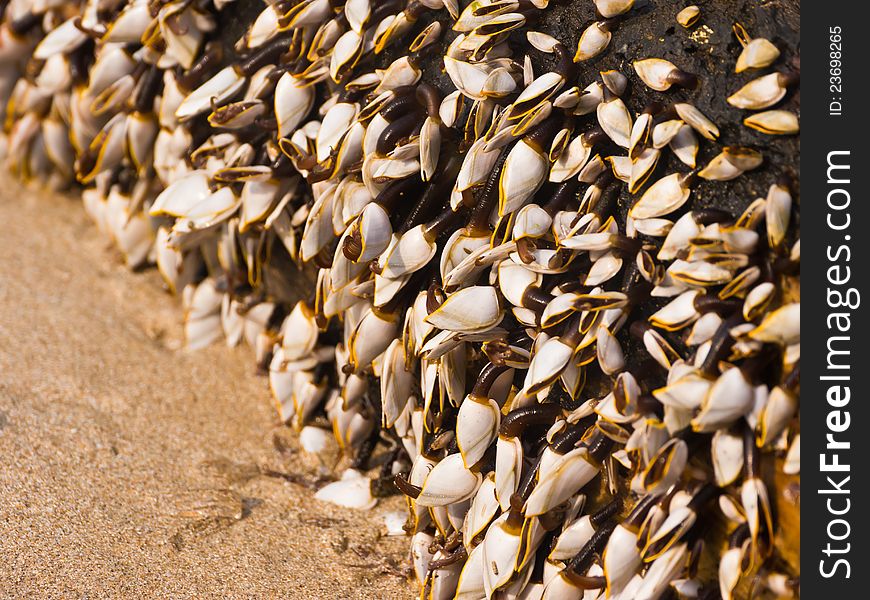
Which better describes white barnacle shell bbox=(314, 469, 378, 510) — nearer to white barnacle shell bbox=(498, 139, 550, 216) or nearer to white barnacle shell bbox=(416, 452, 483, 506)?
white barnacle shell bbox=(416, 452, 483, 506)

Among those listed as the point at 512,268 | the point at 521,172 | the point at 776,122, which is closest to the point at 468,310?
the point at 512,268

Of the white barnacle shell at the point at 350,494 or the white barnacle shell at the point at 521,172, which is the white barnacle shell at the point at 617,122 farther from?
the white barnacle shell at the point at 350,494

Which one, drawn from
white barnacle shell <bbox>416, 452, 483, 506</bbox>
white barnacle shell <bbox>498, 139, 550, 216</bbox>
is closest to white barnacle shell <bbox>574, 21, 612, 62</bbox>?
white barnacle shell <bbox>498, 139, 550, 216</bbox>

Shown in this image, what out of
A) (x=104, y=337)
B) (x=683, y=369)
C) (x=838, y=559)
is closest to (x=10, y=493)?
(x=104, y=337)

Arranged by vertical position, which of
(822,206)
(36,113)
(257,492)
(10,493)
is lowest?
(257,492)

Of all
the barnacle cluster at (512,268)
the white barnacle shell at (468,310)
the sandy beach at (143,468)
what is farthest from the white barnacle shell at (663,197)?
the sandy beach at (143,468)

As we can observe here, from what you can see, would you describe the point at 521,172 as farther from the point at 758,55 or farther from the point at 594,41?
the point at 758,55

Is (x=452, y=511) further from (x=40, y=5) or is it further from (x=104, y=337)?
(x=40, y=5)
